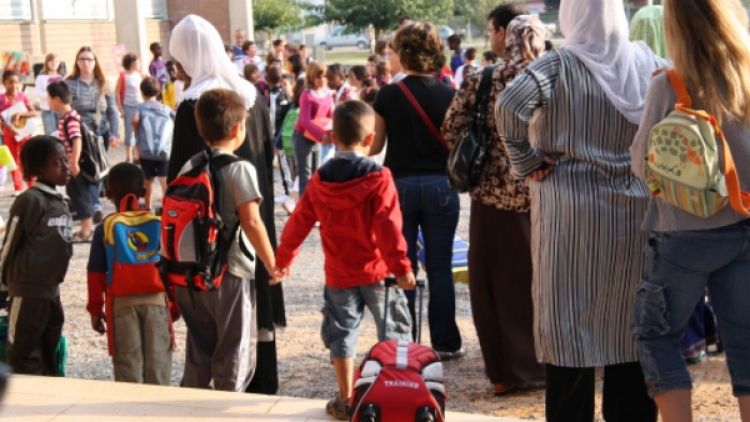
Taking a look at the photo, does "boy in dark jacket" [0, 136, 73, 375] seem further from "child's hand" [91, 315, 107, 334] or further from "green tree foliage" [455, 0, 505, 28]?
"green tree foliage" [455, 0, 505, 28]

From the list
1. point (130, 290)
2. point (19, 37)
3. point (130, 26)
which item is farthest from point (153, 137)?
point (130, 26)

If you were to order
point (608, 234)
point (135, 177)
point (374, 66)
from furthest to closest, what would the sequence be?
point (374, 66), point (135, 177), point (608, 234)

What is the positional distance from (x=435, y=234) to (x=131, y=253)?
177cm

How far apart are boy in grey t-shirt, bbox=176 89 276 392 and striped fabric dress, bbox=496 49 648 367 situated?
137cm

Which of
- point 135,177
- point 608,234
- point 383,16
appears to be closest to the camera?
point 608,234

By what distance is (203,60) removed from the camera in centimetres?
605

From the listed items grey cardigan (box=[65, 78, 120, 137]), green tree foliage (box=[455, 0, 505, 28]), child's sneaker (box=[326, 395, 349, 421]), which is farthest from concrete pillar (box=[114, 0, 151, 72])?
green tree foliage (box=[455, 0, 505, 28])

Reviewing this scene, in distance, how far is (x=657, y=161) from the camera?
3.90 meters

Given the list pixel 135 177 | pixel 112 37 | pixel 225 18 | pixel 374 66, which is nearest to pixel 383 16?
pixel 225 18

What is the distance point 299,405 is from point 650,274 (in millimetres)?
1847

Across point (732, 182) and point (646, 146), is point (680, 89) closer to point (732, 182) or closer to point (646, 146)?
point (646, 146)

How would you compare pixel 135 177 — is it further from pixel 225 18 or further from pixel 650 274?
pixel 225 18

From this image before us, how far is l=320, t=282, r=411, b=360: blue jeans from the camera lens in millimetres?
5527

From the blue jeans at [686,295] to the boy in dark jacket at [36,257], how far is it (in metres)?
3.04
